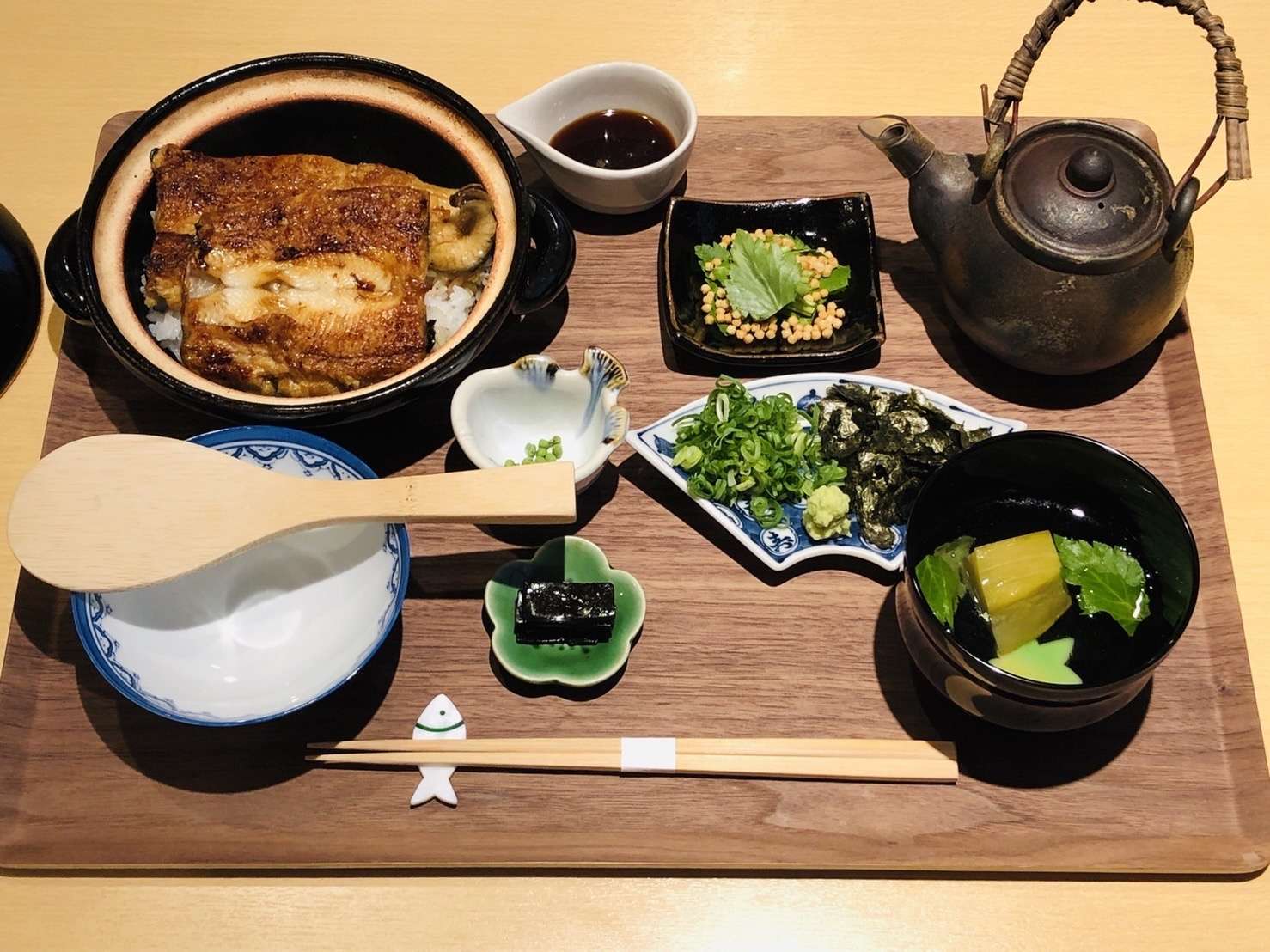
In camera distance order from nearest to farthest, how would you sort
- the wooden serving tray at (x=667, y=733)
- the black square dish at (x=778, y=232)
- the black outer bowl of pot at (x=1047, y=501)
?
the black outer bowl of pot at (x=1047, y=501), the wooden serving tray at (x=667, y=733), the black square dish at (x=778, y=232)

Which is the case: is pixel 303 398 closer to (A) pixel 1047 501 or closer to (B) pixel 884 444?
(B) pixel 884 444

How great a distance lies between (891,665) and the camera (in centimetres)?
196

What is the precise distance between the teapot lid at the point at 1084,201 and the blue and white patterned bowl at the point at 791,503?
36 centimetres

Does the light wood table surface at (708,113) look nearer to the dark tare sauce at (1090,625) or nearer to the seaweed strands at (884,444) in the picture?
the dark tare sauce at (1090,625)

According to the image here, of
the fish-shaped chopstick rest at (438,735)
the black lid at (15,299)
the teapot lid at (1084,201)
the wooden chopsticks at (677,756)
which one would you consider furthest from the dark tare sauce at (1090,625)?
the black lid at (15,299)

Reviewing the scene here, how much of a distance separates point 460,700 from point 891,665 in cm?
86

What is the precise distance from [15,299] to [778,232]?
187cm

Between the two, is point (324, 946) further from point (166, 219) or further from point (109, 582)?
point (166, 219)

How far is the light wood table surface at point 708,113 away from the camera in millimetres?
1864

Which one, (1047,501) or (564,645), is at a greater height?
(1047,501)

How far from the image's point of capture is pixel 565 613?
1.88 metres

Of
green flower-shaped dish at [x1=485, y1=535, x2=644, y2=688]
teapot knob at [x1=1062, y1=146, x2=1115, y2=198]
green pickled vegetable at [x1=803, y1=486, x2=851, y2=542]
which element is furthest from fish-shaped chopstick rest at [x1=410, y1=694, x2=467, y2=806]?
teapot knob at [x1=1062, y1=146, x2=1115, y2=198]

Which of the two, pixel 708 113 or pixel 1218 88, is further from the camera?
pixel 708 113

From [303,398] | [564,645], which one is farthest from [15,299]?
[564,645]
